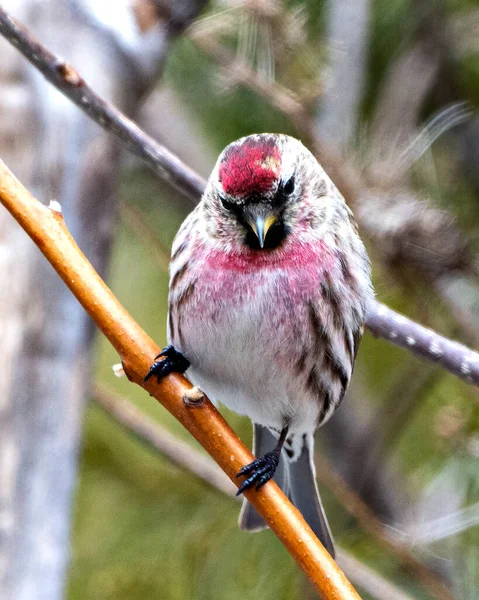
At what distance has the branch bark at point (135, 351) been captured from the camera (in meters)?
1.28

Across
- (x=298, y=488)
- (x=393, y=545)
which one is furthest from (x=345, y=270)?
(x=393, y=545)

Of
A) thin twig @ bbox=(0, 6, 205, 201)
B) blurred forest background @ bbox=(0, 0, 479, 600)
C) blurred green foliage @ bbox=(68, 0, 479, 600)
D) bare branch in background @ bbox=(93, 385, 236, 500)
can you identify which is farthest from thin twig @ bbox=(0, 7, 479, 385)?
bare branch in background @ bbox=(93, 385, 236, 500)

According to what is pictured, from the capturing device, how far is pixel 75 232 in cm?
225

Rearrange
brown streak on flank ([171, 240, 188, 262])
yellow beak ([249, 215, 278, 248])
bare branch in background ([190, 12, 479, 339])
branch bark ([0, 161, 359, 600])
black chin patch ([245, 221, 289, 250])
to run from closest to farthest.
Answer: branch bark ([0, 161, 359, 600])
yellow beak ([249, 215, 278, 248])
black chin patch ([245, 221, 289, 250])
brown streak on flank ([171, 240, 188, 262])
bare branch in background ([190, 12, 479, 339])

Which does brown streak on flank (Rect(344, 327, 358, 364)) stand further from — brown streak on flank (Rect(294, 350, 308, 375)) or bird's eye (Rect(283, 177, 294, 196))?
bird's eye (Rect(283, 177, 294, 196))

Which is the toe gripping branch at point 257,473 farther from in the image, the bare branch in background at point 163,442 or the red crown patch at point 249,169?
the bare branch in background at point 163,442

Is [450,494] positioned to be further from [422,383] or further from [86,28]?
[86,28]

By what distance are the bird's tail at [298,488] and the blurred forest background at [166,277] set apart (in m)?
0.45

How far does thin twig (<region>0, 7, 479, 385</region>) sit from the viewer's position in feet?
4.92

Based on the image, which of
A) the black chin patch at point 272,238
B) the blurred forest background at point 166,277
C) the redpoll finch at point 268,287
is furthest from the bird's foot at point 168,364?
the blurred forest background at point 166,277

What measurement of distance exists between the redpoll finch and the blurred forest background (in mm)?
448

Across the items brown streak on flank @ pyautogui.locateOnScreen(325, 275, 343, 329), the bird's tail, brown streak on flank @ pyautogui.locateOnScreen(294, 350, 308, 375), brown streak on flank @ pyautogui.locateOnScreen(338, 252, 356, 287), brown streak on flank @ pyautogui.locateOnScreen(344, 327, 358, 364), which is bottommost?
the bird's tail

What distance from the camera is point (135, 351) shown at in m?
1.38

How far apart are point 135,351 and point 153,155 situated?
0.45m
